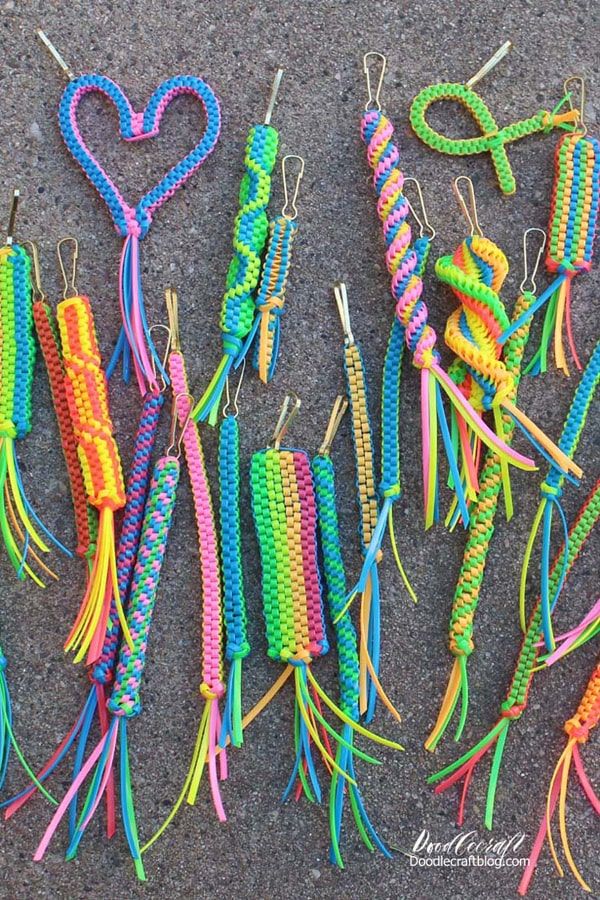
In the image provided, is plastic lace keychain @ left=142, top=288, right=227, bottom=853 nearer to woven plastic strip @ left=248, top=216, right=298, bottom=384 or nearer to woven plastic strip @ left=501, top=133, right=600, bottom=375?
woven plastic strip @ left=248, top=216, right=298, bottom=384

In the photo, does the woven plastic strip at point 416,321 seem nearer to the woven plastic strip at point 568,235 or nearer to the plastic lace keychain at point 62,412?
the woven plastic strip at point 568,235

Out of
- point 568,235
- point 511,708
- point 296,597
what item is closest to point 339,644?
point 296,597

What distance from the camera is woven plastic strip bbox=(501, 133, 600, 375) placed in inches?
40.4

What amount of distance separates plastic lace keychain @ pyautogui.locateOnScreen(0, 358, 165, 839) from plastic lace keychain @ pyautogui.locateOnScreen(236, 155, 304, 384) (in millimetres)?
126

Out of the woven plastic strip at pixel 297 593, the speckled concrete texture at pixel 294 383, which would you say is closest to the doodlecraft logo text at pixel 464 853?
the speckled concrete texture at pixel 294 383

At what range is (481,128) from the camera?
3.49 feet

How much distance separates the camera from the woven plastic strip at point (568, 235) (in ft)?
3.37

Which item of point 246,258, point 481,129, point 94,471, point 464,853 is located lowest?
point 464,853

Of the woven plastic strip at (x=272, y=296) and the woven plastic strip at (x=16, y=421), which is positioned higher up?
the woven plastic strip at (x=272, y=296)

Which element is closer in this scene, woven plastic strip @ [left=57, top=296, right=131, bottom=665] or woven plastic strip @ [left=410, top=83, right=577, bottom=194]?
woven plastic strip @ [left=57, top=296, right=131, bottom=665]

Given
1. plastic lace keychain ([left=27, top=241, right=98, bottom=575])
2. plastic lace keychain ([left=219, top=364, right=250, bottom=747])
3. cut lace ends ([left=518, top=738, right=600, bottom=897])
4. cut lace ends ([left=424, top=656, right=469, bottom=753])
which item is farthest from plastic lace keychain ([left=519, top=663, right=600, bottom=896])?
plastic lace keychain ([left=27, top=241, right=98, bottom=575])

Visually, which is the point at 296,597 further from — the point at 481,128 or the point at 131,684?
the point at 481,128

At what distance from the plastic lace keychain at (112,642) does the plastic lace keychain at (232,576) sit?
86 mm

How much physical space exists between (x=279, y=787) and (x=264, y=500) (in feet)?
1.03
